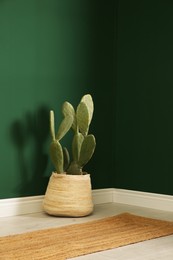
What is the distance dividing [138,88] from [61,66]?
2.05ft

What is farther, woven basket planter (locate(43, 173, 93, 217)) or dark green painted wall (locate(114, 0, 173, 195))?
dark green painted wall (locate(114, 0, 173, 195))

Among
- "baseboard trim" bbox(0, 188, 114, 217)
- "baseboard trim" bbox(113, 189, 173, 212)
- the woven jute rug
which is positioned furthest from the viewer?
"baseboard trim" bbox(113, 189, 173, 212)

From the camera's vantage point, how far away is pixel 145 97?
393 cm

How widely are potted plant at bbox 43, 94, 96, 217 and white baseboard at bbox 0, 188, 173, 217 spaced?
0.13m

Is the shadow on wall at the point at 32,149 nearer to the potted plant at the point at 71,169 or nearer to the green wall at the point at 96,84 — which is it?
the green wall at the point at 96,84

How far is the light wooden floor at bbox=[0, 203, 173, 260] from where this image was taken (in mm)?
2480

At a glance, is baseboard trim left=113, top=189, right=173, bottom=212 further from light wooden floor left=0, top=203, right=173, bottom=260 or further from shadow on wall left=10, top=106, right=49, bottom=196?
shadow on wall left=10, top=106, right=49, bottom=196

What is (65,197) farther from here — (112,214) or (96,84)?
(96,84)

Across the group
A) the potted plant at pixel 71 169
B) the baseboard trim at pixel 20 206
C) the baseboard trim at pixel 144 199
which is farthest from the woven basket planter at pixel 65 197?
the baseboard trim at pixel 144 199

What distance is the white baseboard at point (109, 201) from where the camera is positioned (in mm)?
3412

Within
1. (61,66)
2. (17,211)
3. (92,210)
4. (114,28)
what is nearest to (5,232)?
(17,211)

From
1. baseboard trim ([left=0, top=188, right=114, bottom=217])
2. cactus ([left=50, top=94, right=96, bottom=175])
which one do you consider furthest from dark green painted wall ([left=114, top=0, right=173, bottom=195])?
baseboard trim ([left=0, top=188, right=114, bottom=217])

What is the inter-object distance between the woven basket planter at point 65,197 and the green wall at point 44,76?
206mm

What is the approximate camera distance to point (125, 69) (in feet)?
13.4
